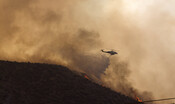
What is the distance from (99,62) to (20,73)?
28.9 metres

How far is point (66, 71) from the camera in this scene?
128ft

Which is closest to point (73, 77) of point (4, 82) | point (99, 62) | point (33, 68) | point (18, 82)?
point (33, 68)

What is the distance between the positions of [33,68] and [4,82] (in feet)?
25.6

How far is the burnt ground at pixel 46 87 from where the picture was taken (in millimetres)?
27630

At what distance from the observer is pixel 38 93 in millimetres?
29250

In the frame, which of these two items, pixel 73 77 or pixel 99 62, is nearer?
pixel 73 77

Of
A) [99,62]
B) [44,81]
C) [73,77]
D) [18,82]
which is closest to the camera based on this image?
[18,82]

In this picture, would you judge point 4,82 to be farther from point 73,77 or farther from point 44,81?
point 73,77

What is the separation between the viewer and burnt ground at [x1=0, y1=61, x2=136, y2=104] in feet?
90.6

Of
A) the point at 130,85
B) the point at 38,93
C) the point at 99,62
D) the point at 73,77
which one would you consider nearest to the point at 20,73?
A: the point at 38,93

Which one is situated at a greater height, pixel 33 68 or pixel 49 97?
pixel 33 68

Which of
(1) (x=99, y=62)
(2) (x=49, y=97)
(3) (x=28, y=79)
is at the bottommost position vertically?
(2) (x=49, y=97)

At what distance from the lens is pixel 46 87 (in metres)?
31.7

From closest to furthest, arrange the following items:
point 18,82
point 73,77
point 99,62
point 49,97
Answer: point 49,97 → point 18,82 → point 73,77 → point 99,62
